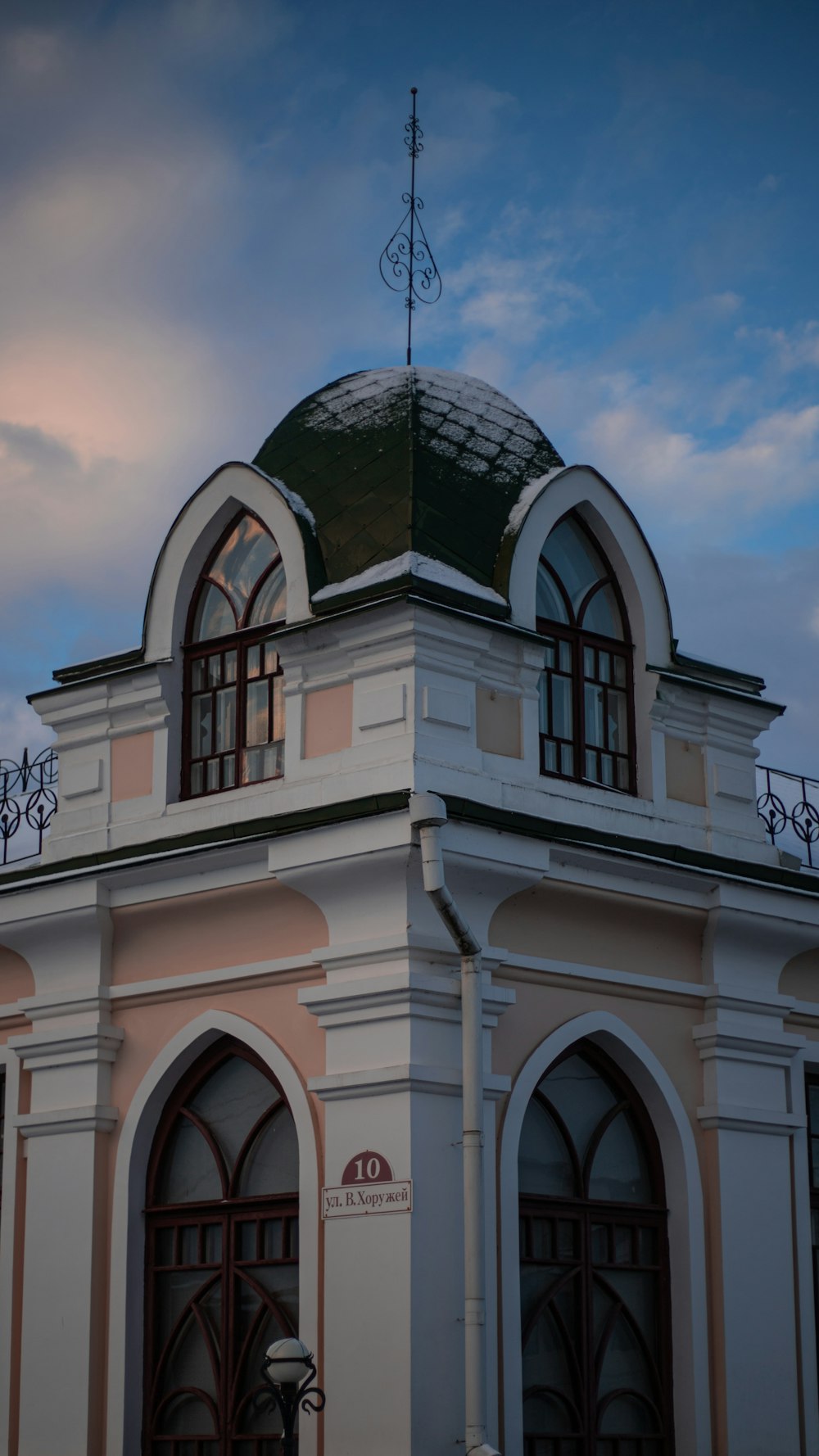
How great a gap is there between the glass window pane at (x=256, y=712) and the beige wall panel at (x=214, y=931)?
1.06 metres

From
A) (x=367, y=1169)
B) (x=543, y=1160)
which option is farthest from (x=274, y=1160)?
(x=543, y=1160)

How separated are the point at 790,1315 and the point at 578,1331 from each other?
1.56 m

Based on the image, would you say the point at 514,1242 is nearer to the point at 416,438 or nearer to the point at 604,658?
the point at 604,658

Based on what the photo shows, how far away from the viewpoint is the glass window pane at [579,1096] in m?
11.8

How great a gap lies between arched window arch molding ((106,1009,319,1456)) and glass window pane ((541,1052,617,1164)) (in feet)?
5.29

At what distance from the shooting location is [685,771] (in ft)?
41.7

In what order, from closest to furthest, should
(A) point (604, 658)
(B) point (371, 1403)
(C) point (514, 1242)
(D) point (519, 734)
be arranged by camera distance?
(B) point (371, 1403), (C) point (514, 1242), (D) point (519, 734), (A) point (604, 658)

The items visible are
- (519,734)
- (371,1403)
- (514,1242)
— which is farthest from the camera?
(519,734)

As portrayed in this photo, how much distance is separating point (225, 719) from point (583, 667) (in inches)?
91.5

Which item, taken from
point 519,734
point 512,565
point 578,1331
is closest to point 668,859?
point 519,734

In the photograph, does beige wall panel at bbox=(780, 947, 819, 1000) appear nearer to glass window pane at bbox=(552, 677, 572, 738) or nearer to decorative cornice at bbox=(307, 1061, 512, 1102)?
glass window pane at bbox=(552, 677, 572, 738)

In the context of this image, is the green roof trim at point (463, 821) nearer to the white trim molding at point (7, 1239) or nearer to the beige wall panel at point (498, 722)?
the beige wall panel at point (498, 722)

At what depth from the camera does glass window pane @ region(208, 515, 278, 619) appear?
1247 centimetres

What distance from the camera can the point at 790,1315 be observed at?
1211 centimetres
